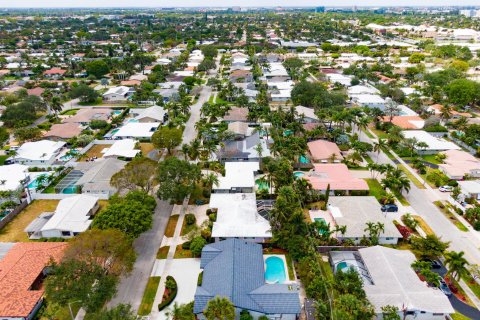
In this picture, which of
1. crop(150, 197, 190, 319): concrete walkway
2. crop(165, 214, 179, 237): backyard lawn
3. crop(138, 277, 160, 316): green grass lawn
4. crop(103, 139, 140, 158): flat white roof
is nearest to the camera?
crop(138, 277, 160, 316): green grass lawn

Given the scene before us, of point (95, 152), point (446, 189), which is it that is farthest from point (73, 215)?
point (446, 189)

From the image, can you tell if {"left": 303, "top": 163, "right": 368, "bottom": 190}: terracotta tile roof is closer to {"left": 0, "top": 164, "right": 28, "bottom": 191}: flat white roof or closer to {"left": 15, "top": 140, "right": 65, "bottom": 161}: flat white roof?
{"left": 0, "top": 164, "right": 28, "bottom": 191}: flat white roof

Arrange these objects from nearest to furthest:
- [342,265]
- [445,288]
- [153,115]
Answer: [445,288], [342,265], [153,115]

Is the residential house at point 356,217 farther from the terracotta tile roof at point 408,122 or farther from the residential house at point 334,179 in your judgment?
the terracotta tile roof at point 408,122

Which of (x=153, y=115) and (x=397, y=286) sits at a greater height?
(x=397, y=286)

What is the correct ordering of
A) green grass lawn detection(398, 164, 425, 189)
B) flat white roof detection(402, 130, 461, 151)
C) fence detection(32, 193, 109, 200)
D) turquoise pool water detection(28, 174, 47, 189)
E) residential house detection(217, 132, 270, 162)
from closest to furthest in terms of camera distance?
fence detection(32, 193, 109, 200), green grass lawn detection(398, 164, 425, 189), turquoise pool water detection(28, 174, 47, 189), residential house detection(217, 132, 270, 162), flat white roof detection(402, 130, 461, 151)

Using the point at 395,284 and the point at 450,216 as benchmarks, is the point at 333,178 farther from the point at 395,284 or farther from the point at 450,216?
the point at 395,284

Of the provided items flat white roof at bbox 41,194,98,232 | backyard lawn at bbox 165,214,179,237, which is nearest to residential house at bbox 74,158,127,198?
flat white roof at bbox 41,194,98,232
